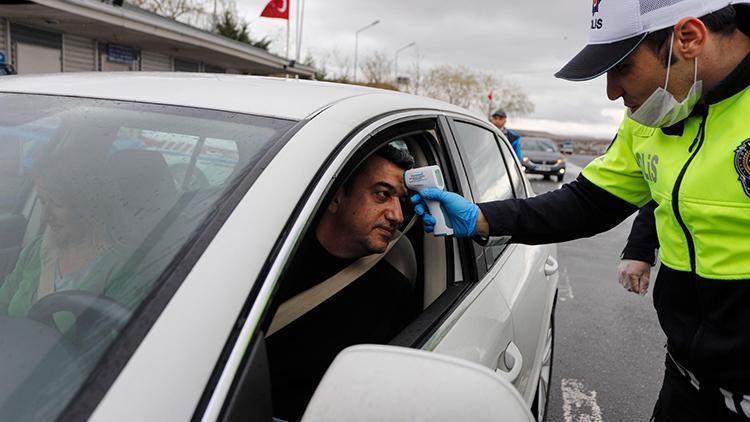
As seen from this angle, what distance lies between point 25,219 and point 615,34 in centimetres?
149

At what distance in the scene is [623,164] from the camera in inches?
75.6

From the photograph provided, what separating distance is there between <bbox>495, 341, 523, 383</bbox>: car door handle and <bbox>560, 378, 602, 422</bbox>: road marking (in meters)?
1.78

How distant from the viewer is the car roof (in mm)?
1382

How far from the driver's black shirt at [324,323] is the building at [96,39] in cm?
889

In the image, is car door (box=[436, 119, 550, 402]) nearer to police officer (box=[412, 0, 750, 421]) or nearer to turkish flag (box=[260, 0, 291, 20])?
police officer (box=[412, 0, 750, 421])

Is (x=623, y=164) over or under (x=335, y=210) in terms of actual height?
over

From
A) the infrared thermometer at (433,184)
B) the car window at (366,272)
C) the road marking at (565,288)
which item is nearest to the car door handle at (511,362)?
the car window at (366,272)

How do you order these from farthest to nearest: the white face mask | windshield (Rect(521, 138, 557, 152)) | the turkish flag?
windshield (Rect(521, 138, 557, 152))
the turkish flag
the white face mask

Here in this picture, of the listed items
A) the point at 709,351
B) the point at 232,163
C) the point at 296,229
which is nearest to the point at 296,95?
the point at 232,163

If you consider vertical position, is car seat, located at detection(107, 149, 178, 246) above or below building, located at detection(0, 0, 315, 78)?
below

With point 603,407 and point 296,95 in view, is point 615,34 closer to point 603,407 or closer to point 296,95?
point 296,95

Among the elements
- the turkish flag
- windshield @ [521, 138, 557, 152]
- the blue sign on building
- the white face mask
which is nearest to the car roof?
the white face mask

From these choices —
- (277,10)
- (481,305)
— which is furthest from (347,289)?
(277,10)

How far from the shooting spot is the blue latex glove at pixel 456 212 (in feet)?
6.45
